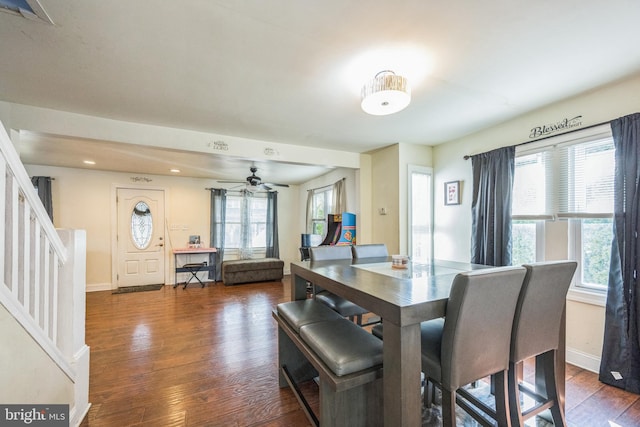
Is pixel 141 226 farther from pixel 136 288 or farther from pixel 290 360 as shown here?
pixel 290 360

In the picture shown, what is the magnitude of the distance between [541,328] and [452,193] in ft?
7.86

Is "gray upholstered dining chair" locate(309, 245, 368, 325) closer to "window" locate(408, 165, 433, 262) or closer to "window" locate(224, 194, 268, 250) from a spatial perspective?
"window" locate(408, 165, 433, 262)

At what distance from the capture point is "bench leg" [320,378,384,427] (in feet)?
4.45

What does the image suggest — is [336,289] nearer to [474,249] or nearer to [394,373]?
[394,373]

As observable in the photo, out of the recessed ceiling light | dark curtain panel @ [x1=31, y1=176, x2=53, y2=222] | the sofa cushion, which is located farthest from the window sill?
dark curtain panel @ [x1=31, y1=176, x2=53, y2=222]

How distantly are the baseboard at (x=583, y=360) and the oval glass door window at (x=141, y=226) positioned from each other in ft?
22.7

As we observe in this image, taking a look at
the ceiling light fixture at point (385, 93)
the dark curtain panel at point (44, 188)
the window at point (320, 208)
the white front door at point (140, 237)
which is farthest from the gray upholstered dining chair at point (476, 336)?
the dark curtain panel at point (44, 188)

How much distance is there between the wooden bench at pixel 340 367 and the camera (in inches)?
49.8

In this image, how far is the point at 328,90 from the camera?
225 cm

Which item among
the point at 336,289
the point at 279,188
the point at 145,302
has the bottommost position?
the point at 145,302

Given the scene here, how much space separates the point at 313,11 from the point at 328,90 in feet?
2.75

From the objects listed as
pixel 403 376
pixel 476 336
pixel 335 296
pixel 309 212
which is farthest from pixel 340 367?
pixel 309 212

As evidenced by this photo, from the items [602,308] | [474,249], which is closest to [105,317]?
[474,249]

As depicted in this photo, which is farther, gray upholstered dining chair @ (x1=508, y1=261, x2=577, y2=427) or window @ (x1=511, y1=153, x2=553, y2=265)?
window @ (x1=511, y1=153, x2=553, y2=265)
